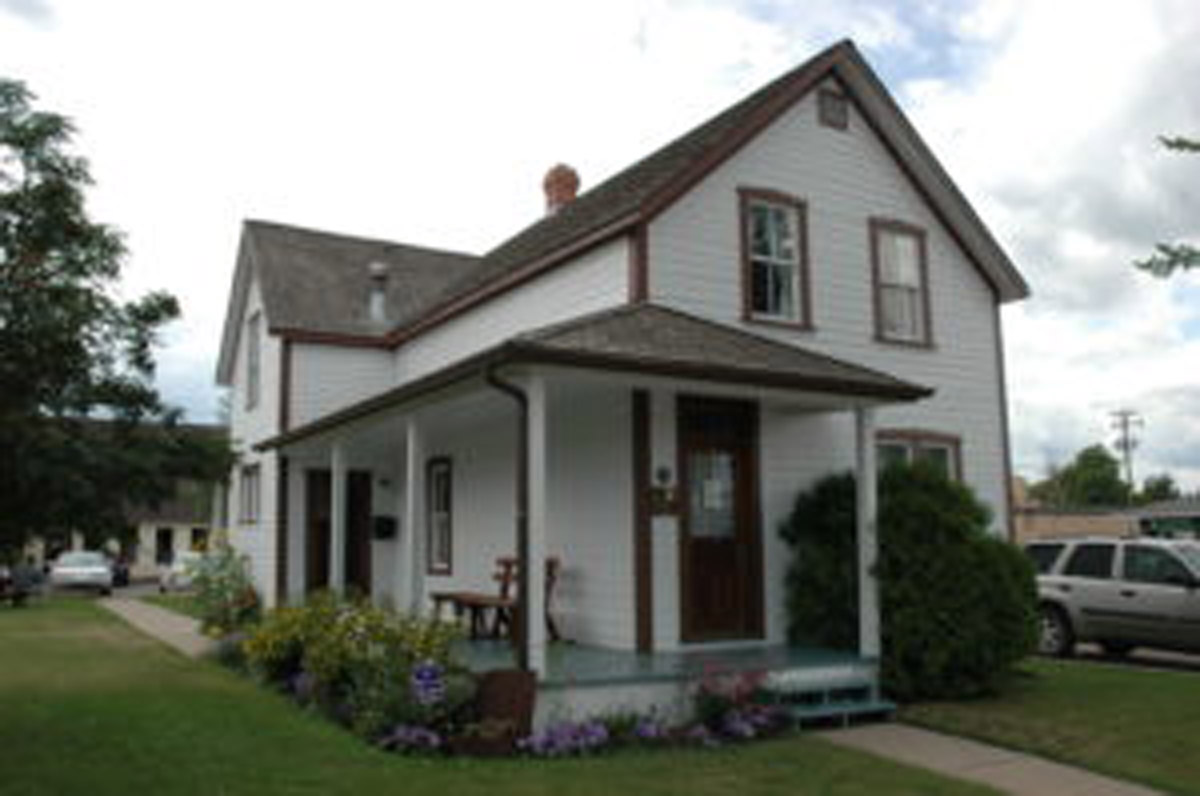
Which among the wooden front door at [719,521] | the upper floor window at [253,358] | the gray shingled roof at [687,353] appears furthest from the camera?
the upper floor window at [253,358]

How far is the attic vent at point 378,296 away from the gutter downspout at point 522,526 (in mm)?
11655

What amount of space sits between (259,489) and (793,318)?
1119 centimetres

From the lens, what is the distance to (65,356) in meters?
7.29

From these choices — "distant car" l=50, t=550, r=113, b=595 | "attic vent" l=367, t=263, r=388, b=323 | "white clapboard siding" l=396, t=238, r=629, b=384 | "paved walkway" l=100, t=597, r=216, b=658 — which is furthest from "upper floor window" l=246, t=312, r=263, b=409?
"distant car" l=50, t=550, r=113, b=595

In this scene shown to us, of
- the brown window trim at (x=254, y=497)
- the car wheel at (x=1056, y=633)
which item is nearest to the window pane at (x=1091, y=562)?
the car wheel at (x=1056, y=633)

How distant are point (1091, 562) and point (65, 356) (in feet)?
41.4

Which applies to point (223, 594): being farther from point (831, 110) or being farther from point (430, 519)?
point (831, 110)

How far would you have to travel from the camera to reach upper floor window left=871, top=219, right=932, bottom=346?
45.7 feet

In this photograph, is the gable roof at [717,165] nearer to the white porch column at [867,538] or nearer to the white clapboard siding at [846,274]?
the white clapboard siding at [846,274]

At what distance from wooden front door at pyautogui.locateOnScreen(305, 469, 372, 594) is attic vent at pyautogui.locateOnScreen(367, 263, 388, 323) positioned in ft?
10.4

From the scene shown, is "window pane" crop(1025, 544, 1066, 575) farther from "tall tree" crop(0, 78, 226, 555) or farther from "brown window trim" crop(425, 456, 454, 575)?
"tall tree" crop(0, 78, 226, 555)

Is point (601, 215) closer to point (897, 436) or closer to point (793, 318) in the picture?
point (793, 318)

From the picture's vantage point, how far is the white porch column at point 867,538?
34.1ft

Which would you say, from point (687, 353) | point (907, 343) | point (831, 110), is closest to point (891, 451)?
point (907, 343)
